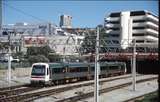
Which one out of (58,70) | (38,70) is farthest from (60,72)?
(38,70)

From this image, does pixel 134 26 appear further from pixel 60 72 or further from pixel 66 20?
pixel 60 72

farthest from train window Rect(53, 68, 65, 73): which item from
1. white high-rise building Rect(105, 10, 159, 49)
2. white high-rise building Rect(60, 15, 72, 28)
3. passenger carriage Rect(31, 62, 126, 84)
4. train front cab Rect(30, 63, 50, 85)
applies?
white high-rise building Rect(105, 10, 159, 49)

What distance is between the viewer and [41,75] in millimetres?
40344

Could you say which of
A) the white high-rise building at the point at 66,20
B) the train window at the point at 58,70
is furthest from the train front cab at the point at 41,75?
the white high-rise building at the point at 66,20

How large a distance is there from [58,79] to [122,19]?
96.7 m

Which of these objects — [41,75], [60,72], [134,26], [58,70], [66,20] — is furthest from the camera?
[134,26]

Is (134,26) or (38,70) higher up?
(134,26)

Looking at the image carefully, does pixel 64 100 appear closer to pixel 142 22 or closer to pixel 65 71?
pixel 65 71

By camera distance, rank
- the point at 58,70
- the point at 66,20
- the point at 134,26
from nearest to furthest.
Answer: the point at 58,70, the point at 66,20, the point at 134,26

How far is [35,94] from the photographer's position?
1300 inches

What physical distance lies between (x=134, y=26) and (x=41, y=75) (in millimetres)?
98636

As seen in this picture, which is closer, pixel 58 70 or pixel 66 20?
pixel 58 70

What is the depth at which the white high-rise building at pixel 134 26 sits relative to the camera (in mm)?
131500

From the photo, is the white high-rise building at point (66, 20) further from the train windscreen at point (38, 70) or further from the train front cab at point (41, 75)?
the train front cab at point (41, 75)
